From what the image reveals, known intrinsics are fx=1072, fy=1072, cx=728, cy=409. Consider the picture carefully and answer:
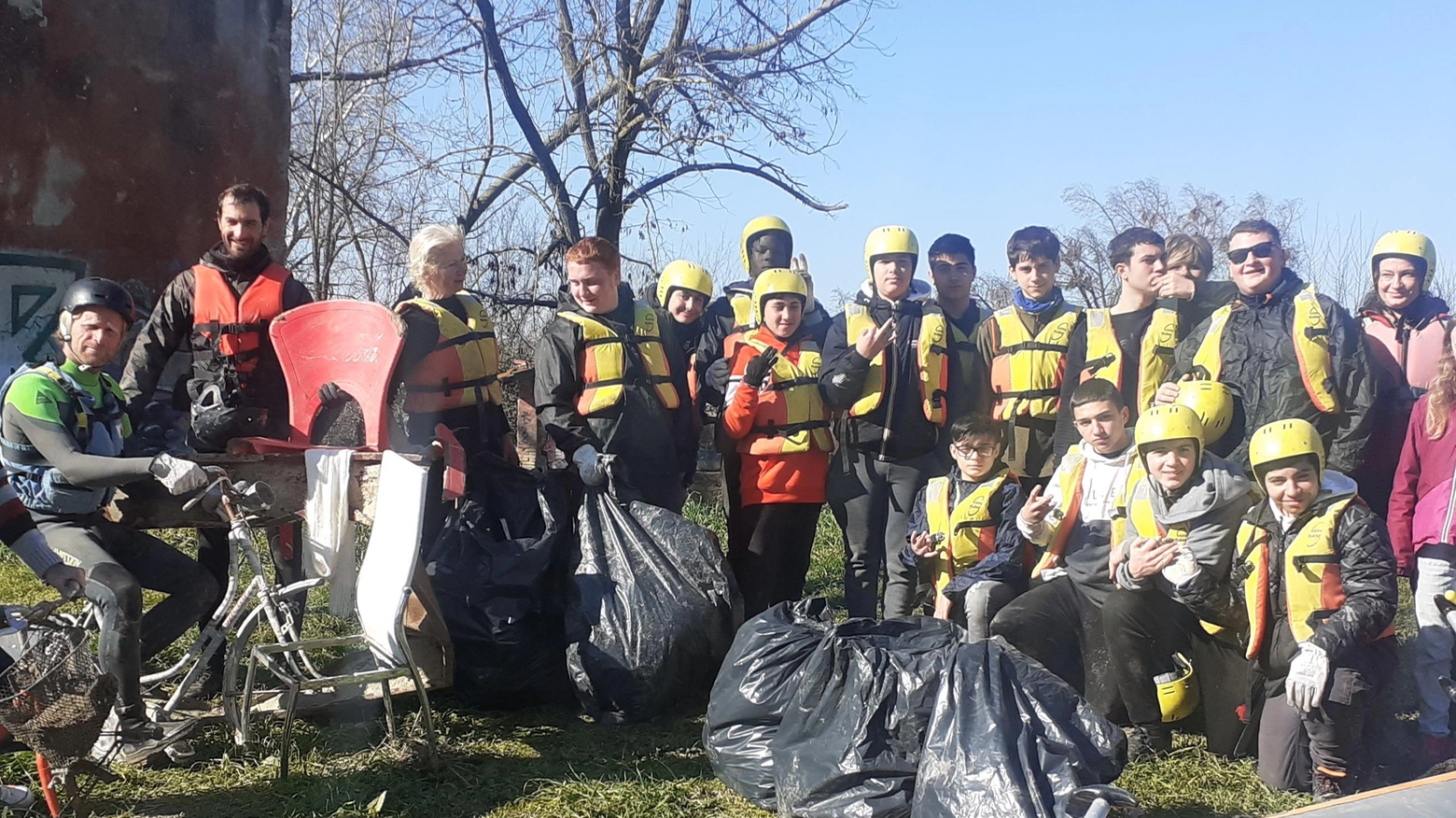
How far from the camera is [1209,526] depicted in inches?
132

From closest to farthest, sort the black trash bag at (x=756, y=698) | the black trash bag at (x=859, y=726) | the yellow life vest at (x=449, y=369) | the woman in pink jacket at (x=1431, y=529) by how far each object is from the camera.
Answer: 1. the black trash bag at (x=859, y=726)
2. the black trash bag at (x=756, y=698)
3. the woman in pink jacket at (x=1431, y=529)
4. the yellow life vest at (x=449, y=369)

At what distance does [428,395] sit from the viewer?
4.09 meters

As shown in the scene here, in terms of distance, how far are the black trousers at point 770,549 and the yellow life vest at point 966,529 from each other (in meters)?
0.55

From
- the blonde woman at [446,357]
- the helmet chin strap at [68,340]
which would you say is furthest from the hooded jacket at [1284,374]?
the helmet chin strap at [68,340]

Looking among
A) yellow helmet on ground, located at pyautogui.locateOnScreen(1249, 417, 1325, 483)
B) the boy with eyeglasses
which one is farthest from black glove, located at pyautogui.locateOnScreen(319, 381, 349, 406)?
yellow helmet on ground, located at pyautogui.locateOnScreen(1249, 417, 1325, 483)

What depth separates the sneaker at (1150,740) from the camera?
3.45 meters

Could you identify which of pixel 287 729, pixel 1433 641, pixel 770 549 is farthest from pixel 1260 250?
pixel 287 729

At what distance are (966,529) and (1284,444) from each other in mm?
1085

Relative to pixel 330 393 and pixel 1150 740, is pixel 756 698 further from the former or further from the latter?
pixel 330 393

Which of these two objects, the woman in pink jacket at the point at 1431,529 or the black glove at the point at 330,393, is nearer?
the woman in pink jacket at the point at 1431,529

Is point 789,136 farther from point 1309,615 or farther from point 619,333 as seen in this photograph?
point 1309,615

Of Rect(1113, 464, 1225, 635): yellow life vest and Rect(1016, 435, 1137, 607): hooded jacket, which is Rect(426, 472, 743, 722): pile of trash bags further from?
Rect(1113, 464, 1225, 635): yellow life vest

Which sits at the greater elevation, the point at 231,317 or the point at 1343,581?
the point at 231,317

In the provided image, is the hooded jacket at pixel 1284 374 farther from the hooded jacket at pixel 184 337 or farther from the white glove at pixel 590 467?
the hooded jacket at pixel 184 337
